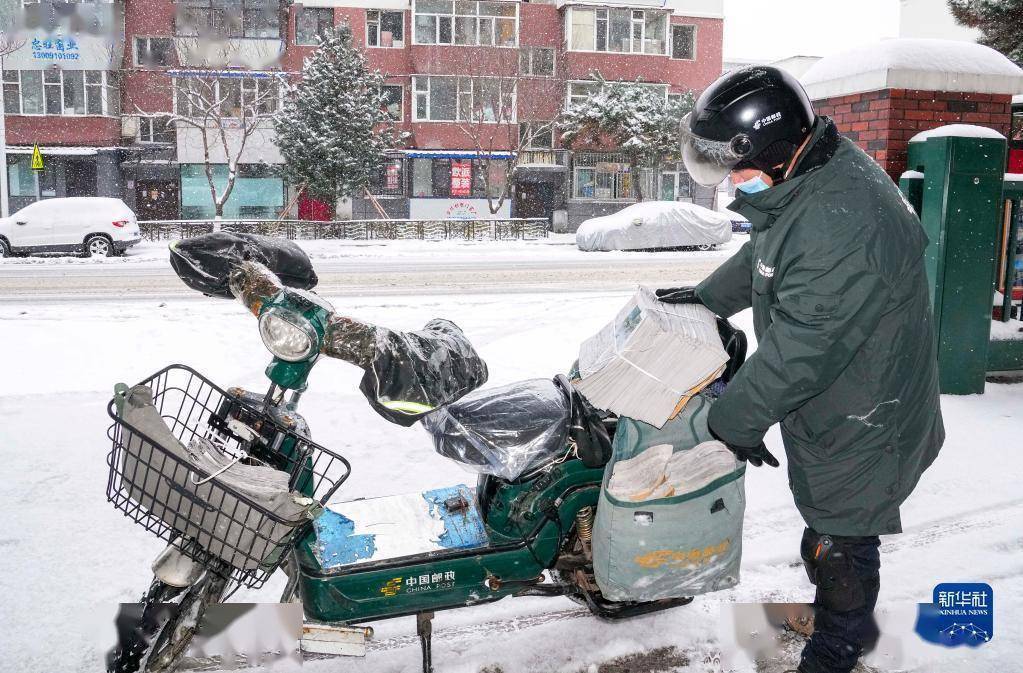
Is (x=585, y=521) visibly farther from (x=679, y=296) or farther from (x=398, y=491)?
(x=398, y=491)

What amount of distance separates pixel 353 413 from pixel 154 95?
32743mm

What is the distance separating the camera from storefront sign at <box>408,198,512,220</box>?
36.0 metres

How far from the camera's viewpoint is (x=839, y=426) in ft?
8.18

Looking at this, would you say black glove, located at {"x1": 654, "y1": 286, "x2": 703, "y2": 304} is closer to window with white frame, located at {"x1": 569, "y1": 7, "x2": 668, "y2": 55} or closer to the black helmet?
the black helmet

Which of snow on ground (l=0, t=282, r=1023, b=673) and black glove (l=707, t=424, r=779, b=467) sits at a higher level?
black glove (l=707, t=424, r=779, b=467)

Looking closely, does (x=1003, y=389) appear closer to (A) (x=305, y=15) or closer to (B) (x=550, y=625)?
(B) (x=550, y=625)

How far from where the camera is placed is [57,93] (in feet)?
110

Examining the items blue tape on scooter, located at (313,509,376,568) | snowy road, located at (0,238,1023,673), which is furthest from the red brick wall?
blue tape on scooter, located at (313,509,376,568)

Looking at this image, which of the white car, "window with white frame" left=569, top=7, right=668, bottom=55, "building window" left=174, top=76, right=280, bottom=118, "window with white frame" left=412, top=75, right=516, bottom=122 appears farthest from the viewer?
"window with white frame" left=569, top=7, right=668, bottom=55

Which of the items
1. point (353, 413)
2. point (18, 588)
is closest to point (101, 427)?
point (353, 413)

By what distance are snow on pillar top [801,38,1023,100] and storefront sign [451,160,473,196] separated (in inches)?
1178

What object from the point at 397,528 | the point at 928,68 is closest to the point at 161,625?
the point at 397,528

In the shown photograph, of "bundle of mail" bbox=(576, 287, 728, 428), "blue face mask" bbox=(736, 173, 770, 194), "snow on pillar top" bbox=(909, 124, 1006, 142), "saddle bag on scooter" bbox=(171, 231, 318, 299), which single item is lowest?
"bundle of mail" bbox=(576, 287, 728, 428)

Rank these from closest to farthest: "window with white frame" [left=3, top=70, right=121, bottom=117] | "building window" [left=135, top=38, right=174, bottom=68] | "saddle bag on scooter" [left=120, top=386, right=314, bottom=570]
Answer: "saddle bag on scooter" [left=120, top=386, right=314, bottom=570] → "window with white frame" [left=3, top=70, right=121, bottom=117] → "building window" [left=135, top=38, right=174, bottom=68]
